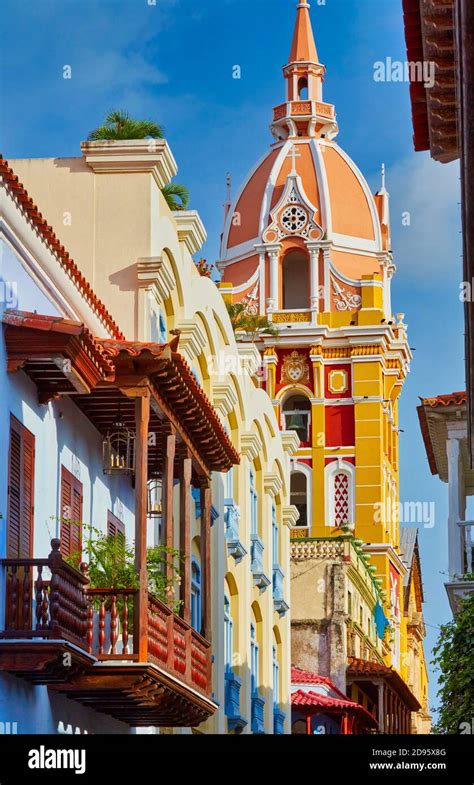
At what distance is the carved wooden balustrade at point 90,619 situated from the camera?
751 inches

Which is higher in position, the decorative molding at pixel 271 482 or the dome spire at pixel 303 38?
the dome spire at pixel 303 38

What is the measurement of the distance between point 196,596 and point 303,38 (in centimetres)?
5658

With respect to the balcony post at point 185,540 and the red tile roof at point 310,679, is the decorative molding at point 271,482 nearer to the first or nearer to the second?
the red tile roof at point 310,679

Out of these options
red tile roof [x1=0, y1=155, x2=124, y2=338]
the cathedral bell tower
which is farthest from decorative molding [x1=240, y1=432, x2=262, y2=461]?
the cathedral bell tower

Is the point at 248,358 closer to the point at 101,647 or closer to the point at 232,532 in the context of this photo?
→ the point at 232,532

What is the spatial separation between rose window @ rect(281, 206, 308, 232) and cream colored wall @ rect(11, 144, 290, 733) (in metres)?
38.0

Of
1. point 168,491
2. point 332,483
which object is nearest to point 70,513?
point 168,491

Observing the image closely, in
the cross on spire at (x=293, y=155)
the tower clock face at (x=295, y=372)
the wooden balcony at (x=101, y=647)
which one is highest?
the cross on spire at (x=293, y=155)

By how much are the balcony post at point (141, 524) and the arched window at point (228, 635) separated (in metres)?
12.7

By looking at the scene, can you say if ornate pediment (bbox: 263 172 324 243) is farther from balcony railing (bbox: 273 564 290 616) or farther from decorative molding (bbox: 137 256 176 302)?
decorative molding (bbox: 137 256 176 302)

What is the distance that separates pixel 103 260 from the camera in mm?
28641

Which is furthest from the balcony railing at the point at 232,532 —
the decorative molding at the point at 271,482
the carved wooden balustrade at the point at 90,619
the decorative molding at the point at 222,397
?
the carved wooden balustrade at the point at 90,619

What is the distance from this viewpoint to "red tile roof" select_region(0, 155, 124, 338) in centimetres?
2055
